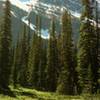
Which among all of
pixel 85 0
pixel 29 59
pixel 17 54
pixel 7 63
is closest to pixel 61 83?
pixel 7 63

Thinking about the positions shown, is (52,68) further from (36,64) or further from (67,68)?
(67,68)

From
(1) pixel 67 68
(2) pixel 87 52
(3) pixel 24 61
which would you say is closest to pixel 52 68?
(1) pixel 67 68

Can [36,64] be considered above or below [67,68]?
below

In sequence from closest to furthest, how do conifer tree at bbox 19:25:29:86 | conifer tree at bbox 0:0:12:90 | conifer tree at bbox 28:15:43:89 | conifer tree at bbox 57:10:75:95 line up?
1. conifer tree at bbox 0:0:12:90
2. conifer tree at bbox 57:10:75:95
3. conifer tree at bbox 28:15:43:89
4. conifer tree at bbox 19:25:29:86

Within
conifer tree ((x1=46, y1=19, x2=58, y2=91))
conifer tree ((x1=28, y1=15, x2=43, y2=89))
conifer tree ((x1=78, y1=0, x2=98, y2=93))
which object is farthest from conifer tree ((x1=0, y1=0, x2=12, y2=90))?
conifer tree ((x1=28, y1=15, x2=43, y2=89))

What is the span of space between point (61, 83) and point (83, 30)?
12.4m

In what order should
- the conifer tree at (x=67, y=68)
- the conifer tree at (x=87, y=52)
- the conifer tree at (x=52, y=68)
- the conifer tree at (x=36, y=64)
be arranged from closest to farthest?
the conifer tree at (x=87, y=52) → the conifer tree at (x=67, y=68) → the conifer tree at (x=52, y=68) → the conifer tree at (x=36, y=64)

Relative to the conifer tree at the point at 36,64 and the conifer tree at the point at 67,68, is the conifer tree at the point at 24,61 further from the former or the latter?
the conifer tree at the point at 67,68

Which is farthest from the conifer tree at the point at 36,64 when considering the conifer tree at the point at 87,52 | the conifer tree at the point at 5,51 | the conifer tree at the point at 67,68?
the conifer tree at the point at 87,52

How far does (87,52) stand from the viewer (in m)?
59.5

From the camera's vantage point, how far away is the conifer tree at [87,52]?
57.9 meters

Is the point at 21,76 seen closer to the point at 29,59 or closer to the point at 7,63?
the point at 29,59

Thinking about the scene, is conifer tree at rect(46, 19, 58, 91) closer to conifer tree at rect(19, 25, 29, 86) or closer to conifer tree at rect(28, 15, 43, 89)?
conifer tree at rect(28, 15, 43, 89)

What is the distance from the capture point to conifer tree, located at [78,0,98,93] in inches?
2280
